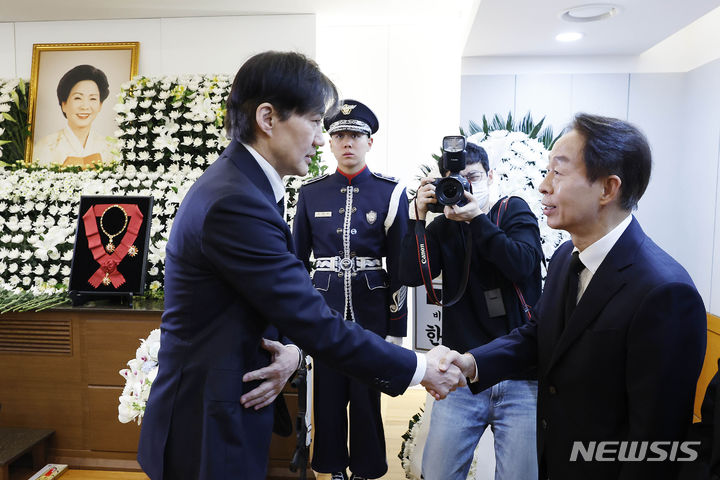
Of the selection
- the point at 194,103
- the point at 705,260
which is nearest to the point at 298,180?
the point at 194,103

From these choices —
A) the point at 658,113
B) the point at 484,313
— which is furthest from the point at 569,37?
the point at 484,313

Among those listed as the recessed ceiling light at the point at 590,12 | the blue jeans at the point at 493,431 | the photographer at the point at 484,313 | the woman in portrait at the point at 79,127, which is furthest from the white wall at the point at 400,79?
the blue jeans at the point at 493,431

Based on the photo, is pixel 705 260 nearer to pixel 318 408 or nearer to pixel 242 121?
pixel 318 408

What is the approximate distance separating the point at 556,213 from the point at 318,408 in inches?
67.0

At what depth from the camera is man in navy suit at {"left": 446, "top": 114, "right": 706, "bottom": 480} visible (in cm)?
103

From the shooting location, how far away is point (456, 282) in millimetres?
1881

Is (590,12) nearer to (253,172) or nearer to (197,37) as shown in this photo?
(253,172)

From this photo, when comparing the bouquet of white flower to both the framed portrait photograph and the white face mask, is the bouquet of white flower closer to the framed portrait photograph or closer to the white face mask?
the white face mask

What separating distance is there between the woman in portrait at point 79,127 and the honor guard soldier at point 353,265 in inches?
90.1

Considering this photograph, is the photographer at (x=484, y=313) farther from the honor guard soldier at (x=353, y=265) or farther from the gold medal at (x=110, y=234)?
the gold medal at (x=110, y=234)

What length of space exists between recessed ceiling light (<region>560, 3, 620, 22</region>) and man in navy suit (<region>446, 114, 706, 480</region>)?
2.18 meters

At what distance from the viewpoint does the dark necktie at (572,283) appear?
1.27 m

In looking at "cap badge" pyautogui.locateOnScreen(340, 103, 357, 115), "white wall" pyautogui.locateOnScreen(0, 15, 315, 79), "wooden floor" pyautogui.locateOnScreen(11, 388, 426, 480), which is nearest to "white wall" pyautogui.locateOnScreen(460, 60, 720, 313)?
"white wall" pyautogui.locateOnScreen(0, 15, 315, 79)

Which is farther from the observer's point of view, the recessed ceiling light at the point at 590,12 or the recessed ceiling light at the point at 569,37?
the recessed ceiling light at the point at 569,37
